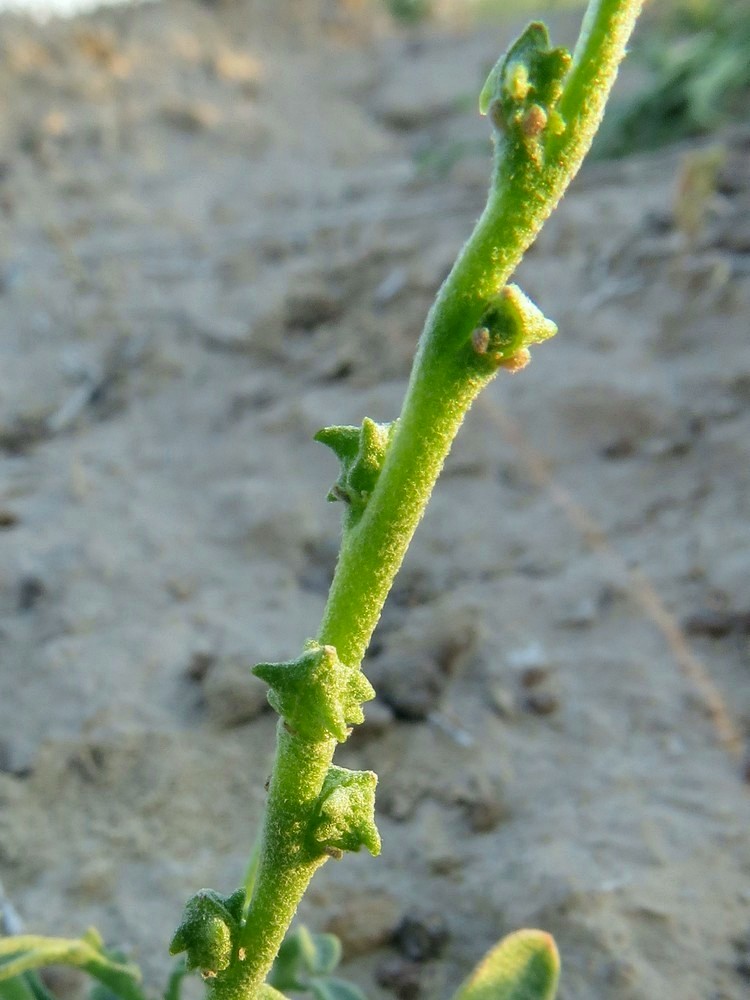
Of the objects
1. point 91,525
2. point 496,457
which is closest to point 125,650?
point 91,525

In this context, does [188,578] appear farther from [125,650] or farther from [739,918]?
[739,918]

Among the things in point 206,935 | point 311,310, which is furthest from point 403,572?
point 206,935

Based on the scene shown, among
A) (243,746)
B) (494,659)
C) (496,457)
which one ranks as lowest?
(243,746)

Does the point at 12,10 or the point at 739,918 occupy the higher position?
the point at 12,10

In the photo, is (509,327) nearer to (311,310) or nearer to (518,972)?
(518,972)

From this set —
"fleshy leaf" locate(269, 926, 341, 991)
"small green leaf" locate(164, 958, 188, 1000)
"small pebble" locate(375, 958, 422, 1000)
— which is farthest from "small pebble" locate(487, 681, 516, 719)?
"small green leaf" locate(164, 958, 188, 1000)
